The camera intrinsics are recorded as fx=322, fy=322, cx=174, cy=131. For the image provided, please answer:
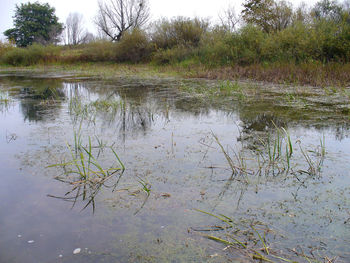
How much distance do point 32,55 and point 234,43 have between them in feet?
44.6

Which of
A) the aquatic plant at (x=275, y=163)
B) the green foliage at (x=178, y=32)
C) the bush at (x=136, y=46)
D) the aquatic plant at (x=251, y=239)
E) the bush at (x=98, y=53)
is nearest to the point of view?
the aquatic plant at (x=251, y=239)

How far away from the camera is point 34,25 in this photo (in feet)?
117

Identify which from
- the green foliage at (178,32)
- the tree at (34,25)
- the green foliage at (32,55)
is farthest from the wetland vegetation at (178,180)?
the tree at (34,25)

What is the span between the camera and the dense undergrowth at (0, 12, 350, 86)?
812cm

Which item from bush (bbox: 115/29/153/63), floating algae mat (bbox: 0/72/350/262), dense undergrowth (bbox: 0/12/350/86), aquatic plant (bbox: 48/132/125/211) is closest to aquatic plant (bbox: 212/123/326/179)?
floating algae mat (bbox: 0/72/350/262)

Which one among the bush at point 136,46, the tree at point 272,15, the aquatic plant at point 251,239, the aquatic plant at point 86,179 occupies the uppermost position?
the tree at point 272,15

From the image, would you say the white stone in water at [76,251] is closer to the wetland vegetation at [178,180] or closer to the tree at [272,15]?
the wetland vegetation at [178,180]

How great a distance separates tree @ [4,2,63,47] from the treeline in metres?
15.5

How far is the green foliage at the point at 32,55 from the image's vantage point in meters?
19.6

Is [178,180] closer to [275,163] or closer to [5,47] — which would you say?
[275,163]

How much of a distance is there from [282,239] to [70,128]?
2.72 meters

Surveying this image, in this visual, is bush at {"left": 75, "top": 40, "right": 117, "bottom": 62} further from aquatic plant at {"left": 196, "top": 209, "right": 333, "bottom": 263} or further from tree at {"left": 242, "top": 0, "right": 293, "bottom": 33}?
aquatic plant at {"left": 196, "top": 209, "right": 333, "bottom": 263}

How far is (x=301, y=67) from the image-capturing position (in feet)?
26.7

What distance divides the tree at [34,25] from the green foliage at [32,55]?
16217 millimetres
